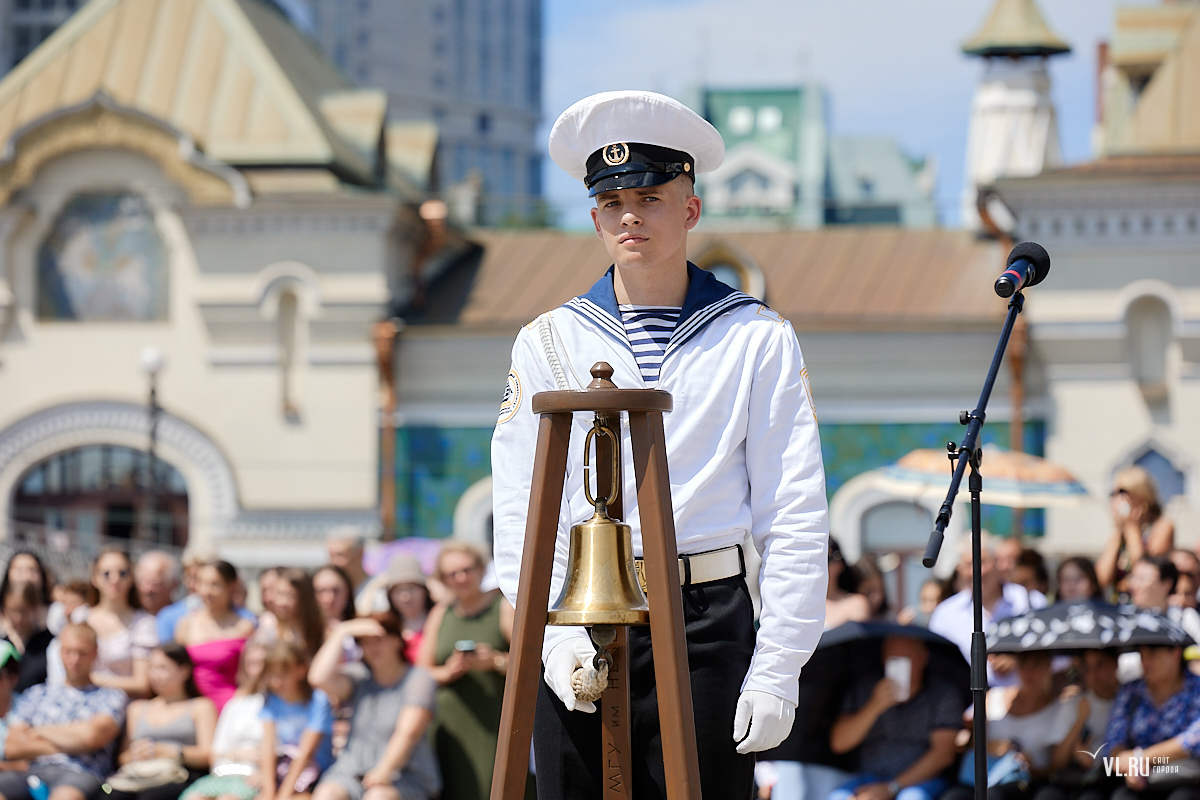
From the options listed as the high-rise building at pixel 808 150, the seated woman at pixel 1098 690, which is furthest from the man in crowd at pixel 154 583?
the high-rise building at pixel 808 150

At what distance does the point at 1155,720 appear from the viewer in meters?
6.45

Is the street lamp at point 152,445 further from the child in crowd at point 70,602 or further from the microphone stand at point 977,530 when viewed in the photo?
the microphone stand at point 977,530

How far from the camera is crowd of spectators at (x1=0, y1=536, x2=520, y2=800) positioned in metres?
7.01

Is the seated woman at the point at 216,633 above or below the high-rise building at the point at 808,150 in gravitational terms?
below

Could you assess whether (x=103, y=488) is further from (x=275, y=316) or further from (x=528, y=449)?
(x=528, y=449)

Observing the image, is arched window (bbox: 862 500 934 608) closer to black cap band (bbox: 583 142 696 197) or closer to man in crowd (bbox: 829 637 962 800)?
man in crowd (bbox: 829 637 962 800)

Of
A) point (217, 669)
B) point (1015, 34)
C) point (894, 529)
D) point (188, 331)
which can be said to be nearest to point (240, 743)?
point (217, 669)

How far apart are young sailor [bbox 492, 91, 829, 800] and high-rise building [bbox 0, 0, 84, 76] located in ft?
184

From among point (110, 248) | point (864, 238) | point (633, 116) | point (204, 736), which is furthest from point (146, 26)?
point (633, 116)

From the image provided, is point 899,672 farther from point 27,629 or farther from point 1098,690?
point 27,629

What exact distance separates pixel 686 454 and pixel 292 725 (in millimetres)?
4394

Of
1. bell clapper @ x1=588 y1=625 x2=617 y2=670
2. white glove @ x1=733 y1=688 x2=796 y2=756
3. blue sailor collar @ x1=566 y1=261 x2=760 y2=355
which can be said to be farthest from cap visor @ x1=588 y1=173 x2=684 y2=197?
white glove @ x1=733 y1=688 x2=796 y2=756

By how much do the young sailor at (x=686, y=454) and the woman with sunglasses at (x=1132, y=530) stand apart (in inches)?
193

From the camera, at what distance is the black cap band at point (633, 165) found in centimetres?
340
